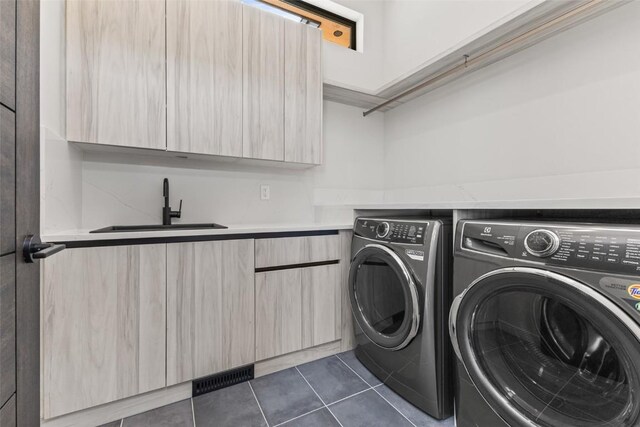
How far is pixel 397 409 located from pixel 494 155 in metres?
1.62

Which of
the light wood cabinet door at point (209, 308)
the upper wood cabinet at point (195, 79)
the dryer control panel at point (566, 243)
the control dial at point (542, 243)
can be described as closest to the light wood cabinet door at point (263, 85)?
the upper wood cabinet at point (195, 79)

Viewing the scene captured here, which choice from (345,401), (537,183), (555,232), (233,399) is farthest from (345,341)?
(537,183)

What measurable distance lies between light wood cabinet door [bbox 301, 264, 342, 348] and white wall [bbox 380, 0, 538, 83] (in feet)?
5.14

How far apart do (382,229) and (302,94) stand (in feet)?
3.81

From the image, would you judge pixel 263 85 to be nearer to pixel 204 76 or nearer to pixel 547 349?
pixel 204 76

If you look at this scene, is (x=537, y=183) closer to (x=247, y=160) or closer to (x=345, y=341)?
(x=345, y=341)

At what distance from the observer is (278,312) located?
158 cm

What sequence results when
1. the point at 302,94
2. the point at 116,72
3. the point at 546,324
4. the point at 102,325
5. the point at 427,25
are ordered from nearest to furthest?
the point at 546,324
the point at 102,325
the point at 116,72
the point at 302,94
the point at 427,25

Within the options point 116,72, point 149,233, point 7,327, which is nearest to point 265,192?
point 149,233

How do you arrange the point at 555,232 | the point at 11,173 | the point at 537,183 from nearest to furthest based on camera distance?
the point at 11,173, the point at 555,232, the point at 537,183

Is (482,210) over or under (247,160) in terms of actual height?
under

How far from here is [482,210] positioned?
3.91 ft

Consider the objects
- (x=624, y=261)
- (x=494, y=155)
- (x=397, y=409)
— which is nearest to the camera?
(x=624, y=261)

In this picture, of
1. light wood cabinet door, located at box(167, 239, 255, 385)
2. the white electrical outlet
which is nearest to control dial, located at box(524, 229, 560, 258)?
light wood cabinet door, located at box(167, 239, 255, 385)
